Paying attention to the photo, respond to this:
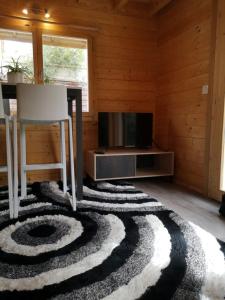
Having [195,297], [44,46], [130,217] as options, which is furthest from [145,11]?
[195,297]

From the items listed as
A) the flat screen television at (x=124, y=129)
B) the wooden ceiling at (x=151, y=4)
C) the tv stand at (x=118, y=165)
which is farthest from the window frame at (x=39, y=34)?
the tv stand at (x=118, y=165)

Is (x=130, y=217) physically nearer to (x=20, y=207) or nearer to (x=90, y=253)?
(x=90, y=253)

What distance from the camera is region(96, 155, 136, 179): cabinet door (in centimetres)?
290

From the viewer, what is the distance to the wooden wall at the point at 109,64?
10.2 ft

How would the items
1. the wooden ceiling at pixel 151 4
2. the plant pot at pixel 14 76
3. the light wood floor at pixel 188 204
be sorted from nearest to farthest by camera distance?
the light wood floor at pixel 188 204
the plant pot at pixel 14 76
the wooden ceiling at pixel 151 4

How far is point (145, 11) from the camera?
3426mm

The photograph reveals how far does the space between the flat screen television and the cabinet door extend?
351 millimetres

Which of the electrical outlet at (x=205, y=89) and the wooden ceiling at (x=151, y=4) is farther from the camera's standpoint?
the wooden ceiling at (x=151, y=4)

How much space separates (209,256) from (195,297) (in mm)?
377

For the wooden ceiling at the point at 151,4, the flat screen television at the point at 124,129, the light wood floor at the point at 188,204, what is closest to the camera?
the light wood floor at the point at 188,204

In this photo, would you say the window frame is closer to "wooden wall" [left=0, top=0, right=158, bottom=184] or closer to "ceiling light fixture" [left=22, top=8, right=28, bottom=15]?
"wooden wall" [left=0, top=0, right=158, bottom=184]

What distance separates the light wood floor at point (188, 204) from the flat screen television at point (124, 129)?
575 millimetres

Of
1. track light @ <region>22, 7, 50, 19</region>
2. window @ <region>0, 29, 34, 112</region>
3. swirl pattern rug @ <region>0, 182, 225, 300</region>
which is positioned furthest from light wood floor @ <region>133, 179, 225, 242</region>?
track light @ <region>22, 7, 50, 19</region>

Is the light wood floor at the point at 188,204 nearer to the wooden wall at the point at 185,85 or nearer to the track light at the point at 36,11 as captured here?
the wooden wall at the point at 185,85
